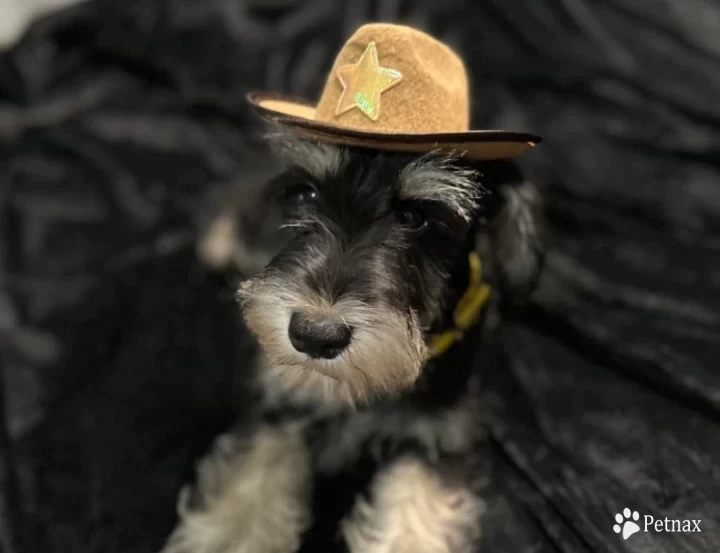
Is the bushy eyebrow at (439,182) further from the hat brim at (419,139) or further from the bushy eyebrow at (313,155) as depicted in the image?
the bushy eyebrow at (313,155)

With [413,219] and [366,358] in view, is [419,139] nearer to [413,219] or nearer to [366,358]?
[413,219]

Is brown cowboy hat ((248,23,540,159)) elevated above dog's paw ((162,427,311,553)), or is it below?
above

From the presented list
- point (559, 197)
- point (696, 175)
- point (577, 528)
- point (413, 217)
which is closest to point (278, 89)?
point (559, 197)

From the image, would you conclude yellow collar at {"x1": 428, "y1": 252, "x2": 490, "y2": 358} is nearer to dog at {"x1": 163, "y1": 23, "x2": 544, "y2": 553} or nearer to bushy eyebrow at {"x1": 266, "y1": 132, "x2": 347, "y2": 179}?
dog at {"x1": 163, "y1": 23, "x2": 544, "y2": 553}

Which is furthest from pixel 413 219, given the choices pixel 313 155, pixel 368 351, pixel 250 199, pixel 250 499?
pixel 250 499

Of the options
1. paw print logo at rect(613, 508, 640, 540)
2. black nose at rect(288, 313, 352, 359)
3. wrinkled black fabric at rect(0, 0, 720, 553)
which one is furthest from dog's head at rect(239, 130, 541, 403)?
paw print logo at rect(613, 508, 640, 540)

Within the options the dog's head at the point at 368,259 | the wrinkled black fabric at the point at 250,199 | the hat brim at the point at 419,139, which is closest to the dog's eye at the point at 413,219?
the dog's head at the point at 368,259

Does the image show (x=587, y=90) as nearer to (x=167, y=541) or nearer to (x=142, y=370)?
(x=142, y=370)
